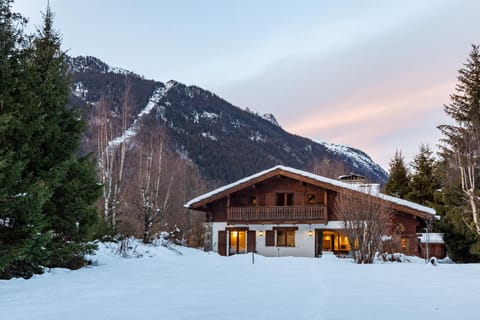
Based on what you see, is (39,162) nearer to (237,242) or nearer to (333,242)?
(237,242)

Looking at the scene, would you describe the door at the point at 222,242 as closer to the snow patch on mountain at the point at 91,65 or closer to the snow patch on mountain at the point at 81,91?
the snow patch on mountain at the point at 81,91

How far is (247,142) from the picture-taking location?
9175 cm

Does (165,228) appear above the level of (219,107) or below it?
below

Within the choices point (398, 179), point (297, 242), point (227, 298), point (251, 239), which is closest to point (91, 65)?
point (398, 179)

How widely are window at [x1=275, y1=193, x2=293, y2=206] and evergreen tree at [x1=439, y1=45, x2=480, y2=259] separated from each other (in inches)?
330

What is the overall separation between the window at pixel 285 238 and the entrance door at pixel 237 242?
6.90 ft

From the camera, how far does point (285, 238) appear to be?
2502cm

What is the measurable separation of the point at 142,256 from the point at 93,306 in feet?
33.0

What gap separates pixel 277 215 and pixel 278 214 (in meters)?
0.08

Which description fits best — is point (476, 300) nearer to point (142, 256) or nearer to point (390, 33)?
point (142, 256)

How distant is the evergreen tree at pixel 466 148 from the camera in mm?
18297

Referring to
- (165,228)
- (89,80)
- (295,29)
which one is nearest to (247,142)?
(89,80)

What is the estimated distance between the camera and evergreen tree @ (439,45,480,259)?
18.3 meters

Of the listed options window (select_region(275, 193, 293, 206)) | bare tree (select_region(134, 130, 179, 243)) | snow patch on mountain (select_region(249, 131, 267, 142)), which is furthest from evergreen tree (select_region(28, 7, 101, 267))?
snow patch on mountain (select_region(249, 131, 267, 142))
